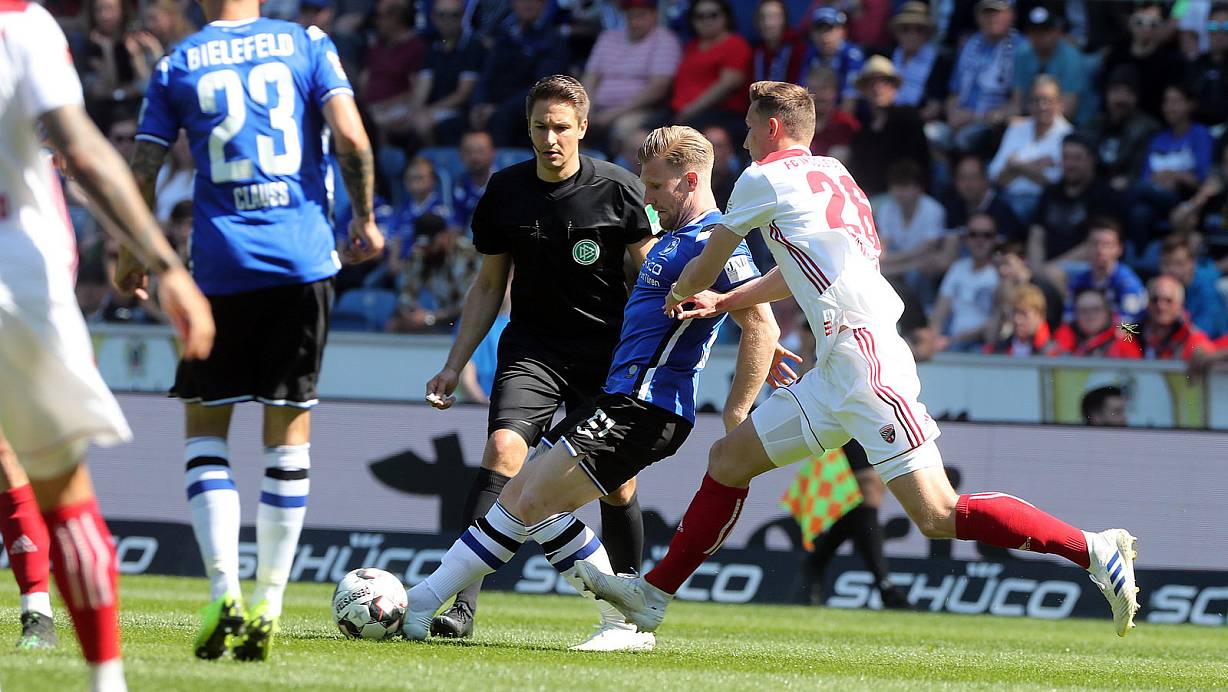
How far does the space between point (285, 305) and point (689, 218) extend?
6.10 ft

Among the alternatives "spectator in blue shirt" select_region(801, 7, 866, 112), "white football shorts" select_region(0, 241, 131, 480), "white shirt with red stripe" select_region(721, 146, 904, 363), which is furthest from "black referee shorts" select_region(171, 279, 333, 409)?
"spectator in blue shirt" select_region(801, 7, 866, 112)

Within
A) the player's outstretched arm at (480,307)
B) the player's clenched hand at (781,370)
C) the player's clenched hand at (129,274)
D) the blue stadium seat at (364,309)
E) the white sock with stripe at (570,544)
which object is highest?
the player's clenched hand at (129,274)

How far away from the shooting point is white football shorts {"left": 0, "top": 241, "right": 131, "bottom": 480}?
379 cm

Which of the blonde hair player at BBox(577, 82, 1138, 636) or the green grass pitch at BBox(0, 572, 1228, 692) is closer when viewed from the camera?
the green grass pitch at BBox(0, 572, 1228, 692)

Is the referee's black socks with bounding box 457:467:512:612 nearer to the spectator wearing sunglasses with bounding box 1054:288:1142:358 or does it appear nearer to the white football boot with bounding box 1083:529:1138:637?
the white football boot with bounding box 1083:529:1138:637

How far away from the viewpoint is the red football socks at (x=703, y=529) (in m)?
6.34

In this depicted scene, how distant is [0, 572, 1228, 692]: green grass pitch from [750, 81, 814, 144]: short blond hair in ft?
6.96

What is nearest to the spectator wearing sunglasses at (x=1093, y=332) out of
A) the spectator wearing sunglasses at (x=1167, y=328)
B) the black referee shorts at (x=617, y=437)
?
the spectator wearing sunglasses at (x=1167, y=328)

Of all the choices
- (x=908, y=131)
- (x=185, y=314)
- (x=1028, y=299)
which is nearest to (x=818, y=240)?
(x=185, y=314)

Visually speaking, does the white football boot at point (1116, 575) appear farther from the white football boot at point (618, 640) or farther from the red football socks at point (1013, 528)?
the white football boot at point (618, 640)

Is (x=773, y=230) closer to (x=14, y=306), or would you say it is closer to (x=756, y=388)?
(x=756, y=388)

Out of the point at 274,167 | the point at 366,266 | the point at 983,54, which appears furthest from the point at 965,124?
the point at 274,167

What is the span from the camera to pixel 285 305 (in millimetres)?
5375

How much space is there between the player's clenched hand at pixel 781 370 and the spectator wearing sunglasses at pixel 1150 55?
27.3ft
